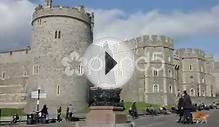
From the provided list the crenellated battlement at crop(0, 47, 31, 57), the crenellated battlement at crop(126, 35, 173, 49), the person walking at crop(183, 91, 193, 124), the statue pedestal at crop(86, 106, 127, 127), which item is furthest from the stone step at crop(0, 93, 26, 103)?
the statue pedestal at crop(86, 106, 127, 127)

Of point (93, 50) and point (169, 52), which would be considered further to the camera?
point (169, 52)

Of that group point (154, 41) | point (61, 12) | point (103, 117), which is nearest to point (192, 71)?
point (154, 41)

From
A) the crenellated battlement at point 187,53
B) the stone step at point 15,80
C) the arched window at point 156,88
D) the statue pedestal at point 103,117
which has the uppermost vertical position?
the crenellated battlement at point 187,53

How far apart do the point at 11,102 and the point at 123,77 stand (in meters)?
24.8

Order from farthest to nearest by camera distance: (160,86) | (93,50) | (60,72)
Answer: (160,86) → (93,50) → (60,72)

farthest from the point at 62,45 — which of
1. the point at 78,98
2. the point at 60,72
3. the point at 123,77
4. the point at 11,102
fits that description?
the point at 123,77

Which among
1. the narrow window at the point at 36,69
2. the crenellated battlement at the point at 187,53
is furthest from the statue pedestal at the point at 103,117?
the crenellated battlement at the point at 187,53

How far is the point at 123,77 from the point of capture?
239 feet

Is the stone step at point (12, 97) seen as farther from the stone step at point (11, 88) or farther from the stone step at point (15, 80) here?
the stone step at point (15, 80)

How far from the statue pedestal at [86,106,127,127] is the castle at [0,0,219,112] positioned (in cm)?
2635

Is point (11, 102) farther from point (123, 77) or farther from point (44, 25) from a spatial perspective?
point (123, 77)

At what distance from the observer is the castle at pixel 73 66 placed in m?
42.1
